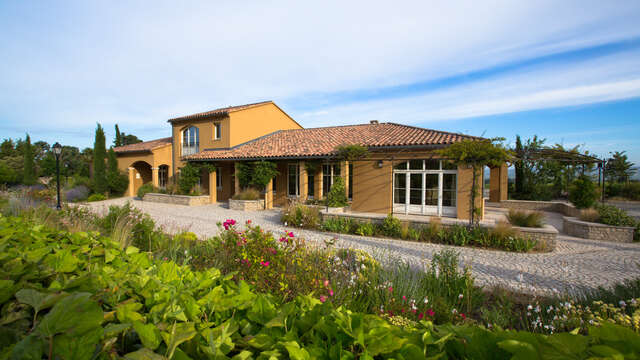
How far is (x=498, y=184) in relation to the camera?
59.7 ft

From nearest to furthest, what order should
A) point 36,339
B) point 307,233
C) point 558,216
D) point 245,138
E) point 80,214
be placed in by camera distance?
1. point 36,339
2. point 80,214
3. point 307,233
4. point 558,216
5. point 245,138

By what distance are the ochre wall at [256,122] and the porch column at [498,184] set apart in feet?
52.3

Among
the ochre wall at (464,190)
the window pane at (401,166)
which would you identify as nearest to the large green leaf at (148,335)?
the ochre wall at (464,190)

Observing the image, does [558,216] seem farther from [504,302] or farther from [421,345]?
[421,345]

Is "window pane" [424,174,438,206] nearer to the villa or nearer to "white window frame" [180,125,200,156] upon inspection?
the villa

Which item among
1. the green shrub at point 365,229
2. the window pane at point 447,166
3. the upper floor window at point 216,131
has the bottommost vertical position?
the green shrub at point 365,229

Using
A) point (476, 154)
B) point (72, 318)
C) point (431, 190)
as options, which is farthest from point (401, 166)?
point (72, 318)

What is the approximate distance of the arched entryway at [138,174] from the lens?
24434 mm

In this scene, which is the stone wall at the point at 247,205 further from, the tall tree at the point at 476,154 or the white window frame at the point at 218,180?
the tall tree at the point at 476,154

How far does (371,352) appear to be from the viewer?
3.10 ft

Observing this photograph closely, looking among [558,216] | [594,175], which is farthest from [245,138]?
[594,175]

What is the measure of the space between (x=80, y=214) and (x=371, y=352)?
985 cm

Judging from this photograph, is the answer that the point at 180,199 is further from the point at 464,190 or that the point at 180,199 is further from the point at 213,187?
the point at 464,190

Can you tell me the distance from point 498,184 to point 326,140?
35.9ft
